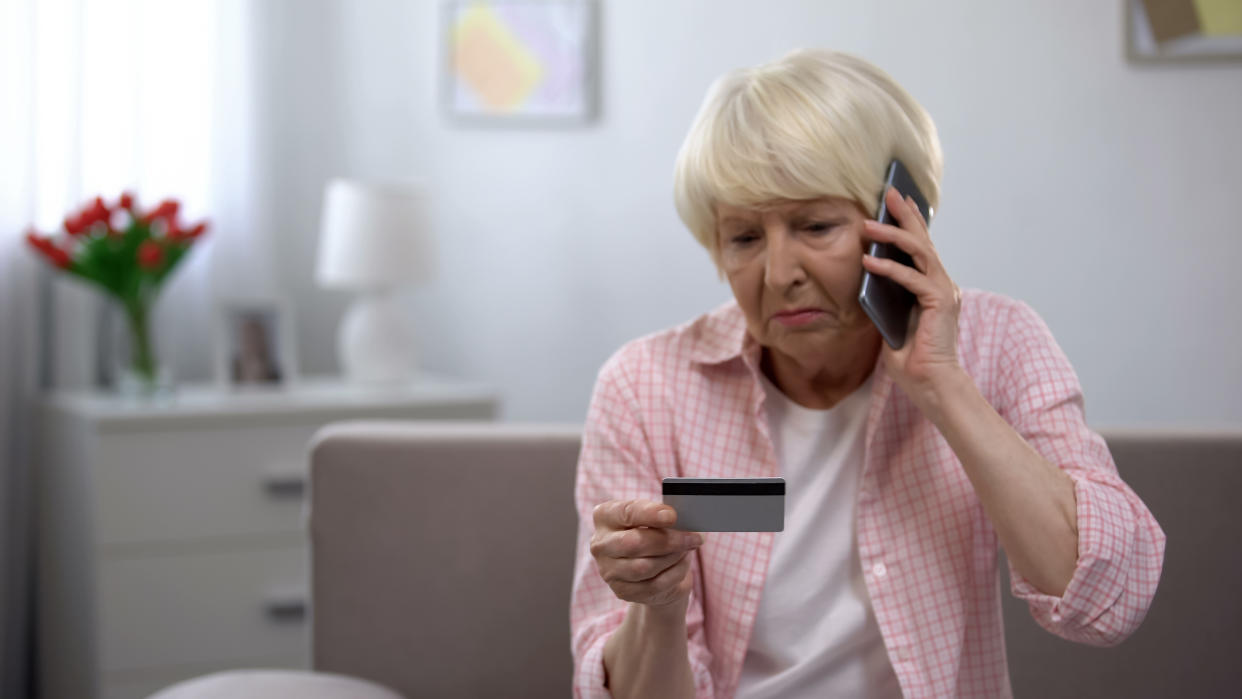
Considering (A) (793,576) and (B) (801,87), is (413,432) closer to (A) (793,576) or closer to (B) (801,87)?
(A) (793,576)

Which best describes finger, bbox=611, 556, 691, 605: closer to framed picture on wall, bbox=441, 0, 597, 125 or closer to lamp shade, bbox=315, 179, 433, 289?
lamp shade, bbox=315, 179, 433, 289

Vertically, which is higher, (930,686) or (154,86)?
(154,86)

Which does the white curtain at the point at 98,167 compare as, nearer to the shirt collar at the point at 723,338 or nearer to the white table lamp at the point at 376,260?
the white table lamp at the point at 376,260

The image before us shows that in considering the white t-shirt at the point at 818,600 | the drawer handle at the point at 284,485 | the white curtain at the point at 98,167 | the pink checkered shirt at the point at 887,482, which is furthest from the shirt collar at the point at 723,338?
the white curtain at the point at 98,167

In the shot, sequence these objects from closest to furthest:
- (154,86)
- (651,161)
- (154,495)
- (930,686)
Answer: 1. (930,686)
2. (154,495)
3. (651,161)
4. (154,86)

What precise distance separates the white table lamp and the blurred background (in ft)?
0.21

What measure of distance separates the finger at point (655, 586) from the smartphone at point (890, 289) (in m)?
0.28

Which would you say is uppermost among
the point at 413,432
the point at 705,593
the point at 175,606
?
the point at 413,432

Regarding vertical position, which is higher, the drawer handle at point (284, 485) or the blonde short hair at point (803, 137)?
the blonde short hair at point (803, 137)

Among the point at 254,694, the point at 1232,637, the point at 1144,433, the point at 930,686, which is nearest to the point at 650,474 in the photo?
the point at 930,686

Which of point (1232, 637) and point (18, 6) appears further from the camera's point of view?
point (18, 6)

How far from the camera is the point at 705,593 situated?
4.02 feet

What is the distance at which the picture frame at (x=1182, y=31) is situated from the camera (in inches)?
58.6

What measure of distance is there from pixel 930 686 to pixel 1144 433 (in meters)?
0.44
